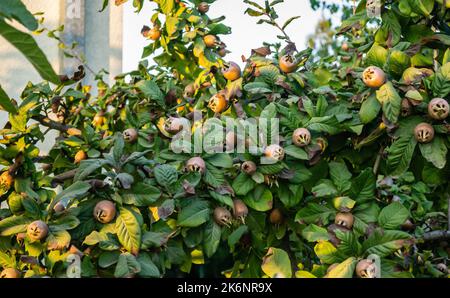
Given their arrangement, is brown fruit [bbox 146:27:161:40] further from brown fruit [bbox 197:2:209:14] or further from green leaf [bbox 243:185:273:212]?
green leaf [bbox 243:185:273:212]

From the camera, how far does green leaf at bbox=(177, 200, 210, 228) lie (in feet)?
3.19

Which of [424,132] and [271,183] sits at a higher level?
[424,132]

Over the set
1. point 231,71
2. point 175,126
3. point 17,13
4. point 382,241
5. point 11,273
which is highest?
point 17,13

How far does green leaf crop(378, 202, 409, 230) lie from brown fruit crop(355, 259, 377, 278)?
0.11 m

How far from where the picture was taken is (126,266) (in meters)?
0.89

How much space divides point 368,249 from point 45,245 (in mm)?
510

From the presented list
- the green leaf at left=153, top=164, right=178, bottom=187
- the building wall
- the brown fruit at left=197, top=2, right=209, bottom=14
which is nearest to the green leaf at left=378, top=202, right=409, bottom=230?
the green leaf at left=153, top=164, right=178, bottom=187

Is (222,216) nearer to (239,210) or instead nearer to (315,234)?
(239,210)

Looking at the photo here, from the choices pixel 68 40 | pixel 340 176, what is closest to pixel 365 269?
pixel 340 176

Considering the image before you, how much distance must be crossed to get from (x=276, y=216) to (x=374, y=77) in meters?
0.32

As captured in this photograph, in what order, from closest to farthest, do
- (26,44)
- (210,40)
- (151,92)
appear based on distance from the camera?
(26,44) < (151,92) < (210,40)
